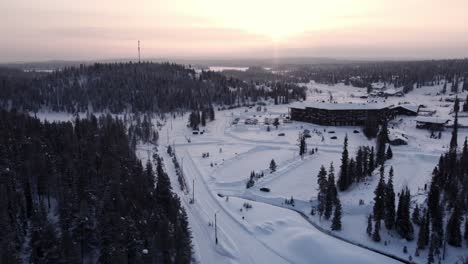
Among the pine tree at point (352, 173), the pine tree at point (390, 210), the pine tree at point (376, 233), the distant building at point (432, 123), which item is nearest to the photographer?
the pine tree at point (376, 233)

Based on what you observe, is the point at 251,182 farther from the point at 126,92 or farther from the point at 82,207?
the point at 126,92

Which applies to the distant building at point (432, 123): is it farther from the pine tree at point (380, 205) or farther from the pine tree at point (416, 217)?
the pine tree at point (380, 205)

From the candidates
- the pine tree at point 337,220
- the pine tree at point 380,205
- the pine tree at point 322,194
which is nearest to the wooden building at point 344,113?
the pine tree at point 322,194

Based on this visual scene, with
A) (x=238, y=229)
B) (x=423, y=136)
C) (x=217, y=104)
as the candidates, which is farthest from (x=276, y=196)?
(x=217, y=104)

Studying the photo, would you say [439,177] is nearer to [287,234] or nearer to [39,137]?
[287,234]

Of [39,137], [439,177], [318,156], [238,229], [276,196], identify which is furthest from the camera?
[318,156]

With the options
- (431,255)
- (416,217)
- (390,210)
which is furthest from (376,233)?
(431,255)

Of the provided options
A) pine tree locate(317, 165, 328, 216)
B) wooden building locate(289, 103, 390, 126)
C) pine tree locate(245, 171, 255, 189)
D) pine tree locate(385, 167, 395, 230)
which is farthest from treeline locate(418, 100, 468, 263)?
wooden building locate(289, 103, 390, 126)
